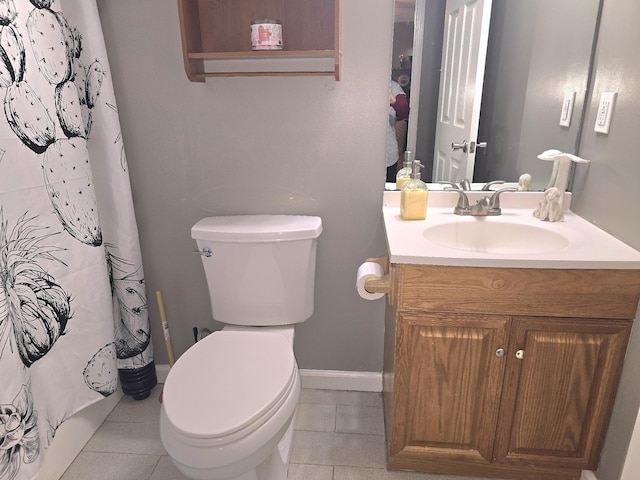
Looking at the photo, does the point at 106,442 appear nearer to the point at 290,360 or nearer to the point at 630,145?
the point at 290,360

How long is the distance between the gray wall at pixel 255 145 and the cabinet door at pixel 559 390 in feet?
2.09

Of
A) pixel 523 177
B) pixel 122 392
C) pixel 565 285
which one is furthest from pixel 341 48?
pixel 122 392

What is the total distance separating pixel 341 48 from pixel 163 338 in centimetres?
141

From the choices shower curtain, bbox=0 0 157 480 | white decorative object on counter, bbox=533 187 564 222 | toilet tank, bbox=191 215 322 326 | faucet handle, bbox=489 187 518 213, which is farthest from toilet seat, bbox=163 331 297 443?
white decorative object on counter, bbox=533 187 564 222

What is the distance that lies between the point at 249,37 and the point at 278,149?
39 centimetres

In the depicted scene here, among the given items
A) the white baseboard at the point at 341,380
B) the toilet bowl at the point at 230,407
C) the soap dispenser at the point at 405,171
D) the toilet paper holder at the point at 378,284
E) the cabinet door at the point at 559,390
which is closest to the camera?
the toilet bowl at the point at 230,407

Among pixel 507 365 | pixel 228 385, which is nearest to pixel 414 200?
pixel 507 365

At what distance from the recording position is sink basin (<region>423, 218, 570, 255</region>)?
4.70ft

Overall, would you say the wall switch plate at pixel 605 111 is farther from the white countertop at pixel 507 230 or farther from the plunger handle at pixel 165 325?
the plunger handle at pixel 165 325

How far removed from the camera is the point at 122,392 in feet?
6.23

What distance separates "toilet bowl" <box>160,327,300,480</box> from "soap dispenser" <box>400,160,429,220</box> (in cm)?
60

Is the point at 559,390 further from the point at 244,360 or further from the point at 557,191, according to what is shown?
the point at 244,360

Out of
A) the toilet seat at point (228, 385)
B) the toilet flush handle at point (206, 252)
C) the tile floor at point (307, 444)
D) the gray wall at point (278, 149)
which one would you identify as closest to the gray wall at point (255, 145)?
the gray wall at point (278, 149)

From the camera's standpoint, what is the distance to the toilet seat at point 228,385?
110 centimetres
